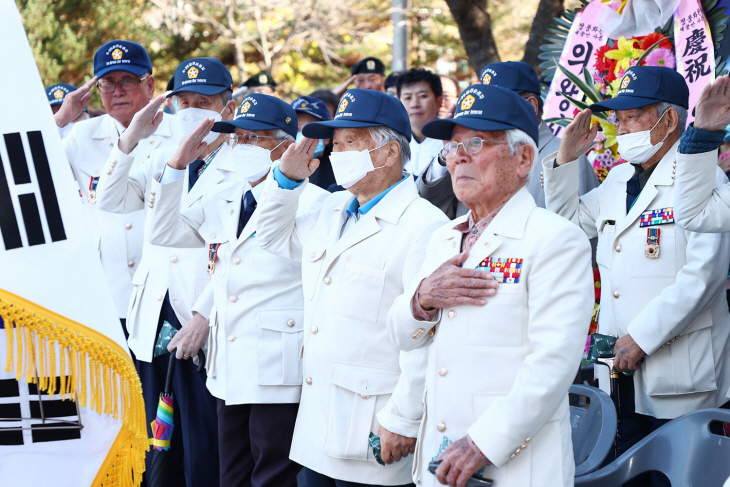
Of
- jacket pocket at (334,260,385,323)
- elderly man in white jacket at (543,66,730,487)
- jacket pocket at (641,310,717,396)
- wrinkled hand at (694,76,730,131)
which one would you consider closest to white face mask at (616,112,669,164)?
elderly man in white jacket at (543,66,730,487)

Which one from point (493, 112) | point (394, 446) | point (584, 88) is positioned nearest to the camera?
point (493, 112)

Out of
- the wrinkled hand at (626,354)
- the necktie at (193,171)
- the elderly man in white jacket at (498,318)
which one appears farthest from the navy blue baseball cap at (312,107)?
the elderly man in white jacket at (498,318)

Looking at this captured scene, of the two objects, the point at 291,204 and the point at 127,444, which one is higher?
the point at 291,204

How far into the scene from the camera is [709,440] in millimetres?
2936

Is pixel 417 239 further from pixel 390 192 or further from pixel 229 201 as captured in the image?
pixel 229 201

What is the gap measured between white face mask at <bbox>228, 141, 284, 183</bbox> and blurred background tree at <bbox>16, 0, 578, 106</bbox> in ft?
47.4

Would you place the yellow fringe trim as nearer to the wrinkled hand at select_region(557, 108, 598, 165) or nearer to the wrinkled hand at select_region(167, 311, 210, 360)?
the wrinkled hand at select_region(167, 311, 210, 360)

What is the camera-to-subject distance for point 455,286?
103 inches

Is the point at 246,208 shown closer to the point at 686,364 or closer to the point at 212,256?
the point at 212,256

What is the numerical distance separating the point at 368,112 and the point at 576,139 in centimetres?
99

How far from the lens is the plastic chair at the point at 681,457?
289cm

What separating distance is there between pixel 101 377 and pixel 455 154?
1.38m

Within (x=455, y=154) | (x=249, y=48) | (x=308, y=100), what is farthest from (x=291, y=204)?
(x=249, y=48)

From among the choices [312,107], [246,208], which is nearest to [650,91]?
[246,208]
